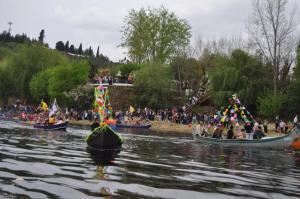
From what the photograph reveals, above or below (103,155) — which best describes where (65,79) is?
above

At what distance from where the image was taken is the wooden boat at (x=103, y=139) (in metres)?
26.1

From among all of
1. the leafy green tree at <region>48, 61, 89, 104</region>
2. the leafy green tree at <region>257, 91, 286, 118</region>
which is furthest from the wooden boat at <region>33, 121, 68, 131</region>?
the leafy green tree at <region>48, 61, 89, 104</region>

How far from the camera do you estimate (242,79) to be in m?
59.2

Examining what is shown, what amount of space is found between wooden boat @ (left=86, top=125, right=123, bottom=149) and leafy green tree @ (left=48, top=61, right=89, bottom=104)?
51571 mm

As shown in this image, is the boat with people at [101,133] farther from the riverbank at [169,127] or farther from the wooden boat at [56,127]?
the riverbank at [169,127]

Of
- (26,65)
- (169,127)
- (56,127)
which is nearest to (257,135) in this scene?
(56,127)

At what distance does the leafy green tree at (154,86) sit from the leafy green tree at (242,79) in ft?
36.7

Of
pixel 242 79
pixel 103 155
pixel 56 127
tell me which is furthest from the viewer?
pixel 242 79

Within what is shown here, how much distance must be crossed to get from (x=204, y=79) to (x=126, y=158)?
198 feet

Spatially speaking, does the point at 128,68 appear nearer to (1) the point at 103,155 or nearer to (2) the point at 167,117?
(2) the point at 167,117

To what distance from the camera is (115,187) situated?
14031 millimetres

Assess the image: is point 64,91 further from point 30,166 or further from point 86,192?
point 86,192

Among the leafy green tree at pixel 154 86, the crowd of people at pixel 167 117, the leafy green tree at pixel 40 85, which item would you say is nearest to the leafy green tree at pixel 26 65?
the leafy green tree at pixel 40 85

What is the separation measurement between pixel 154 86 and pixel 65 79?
54.3 ft
